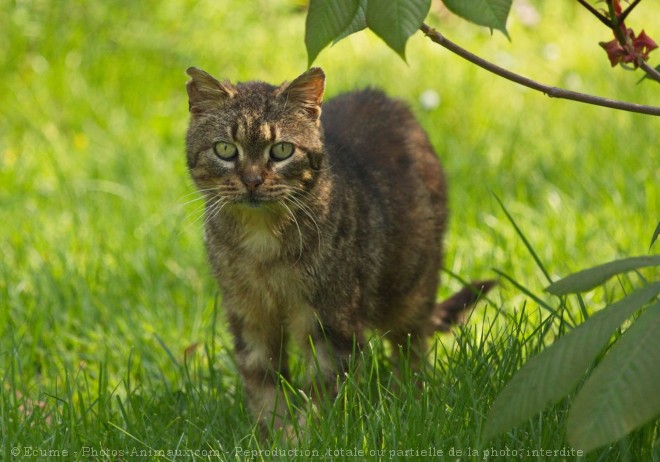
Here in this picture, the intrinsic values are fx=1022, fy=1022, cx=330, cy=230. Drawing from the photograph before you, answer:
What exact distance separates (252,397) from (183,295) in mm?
1331

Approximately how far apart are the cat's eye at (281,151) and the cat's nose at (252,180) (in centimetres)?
13

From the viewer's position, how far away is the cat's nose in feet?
10.4

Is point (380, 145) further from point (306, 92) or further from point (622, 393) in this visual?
point (622, 393)

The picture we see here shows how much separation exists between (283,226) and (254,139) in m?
0.30

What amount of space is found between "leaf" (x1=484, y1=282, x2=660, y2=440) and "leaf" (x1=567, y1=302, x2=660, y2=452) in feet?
0.10

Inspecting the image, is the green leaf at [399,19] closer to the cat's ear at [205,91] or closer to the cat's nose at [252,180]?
the cat's nose at [252,180]

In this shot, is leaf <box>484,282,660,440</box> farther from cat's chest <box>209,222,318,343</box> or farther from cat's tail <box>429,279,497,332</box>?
cat's tail <box>429,279,497,332</box>

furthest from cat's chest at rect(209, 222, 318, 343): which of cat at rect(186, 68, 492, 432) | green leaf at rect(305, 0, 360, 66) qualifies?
green leaf at rect(305, 0, 360, 66)

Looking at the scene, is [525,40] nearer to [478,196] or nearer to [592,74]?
[592,74]

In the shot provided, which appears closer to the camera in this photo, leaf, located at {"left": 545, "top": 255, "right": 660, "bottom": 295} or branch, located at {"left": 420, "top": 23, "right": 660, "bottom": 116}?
leaf, located at {"left": 545, "top": 255, "right": 660, "bottom": 295}

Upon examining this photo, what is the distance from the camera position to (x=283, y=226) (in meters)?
3.35

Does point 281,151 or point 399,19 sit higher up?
point 281,151

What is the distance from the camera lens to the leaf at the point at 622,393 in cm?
170

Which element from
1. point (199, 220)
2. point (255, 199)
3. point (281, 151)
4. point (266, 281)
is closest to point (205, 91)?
point (281, 151)
